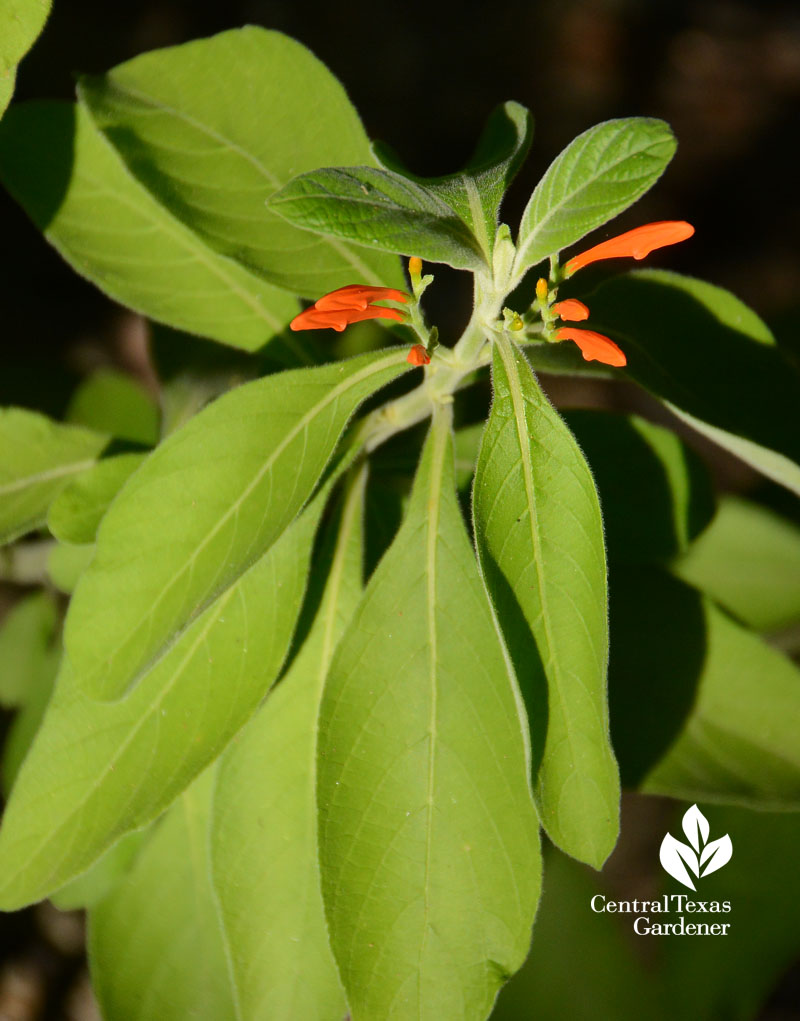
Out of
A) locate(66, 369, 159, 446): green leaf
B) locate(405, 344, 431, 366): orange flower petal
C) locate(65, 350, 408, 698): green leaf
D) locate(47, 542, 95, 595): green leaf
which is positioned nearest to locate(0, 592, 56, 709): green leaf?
locate(47, 542, 95, 595): green leaf

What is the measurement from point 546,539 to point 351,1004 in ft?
2.24

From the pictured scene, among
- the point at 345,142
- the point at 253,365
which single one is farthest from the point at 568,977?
the point at 345,142

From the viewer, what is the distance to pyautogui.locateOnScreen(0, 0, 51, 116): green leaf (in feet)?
3.86

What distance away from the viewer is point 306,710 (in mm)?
1519

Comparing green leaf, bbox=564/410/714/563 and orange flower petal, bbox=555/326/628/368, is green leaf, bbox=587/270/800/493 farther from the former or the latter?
orange flower petal, bbox=555/326/628/368

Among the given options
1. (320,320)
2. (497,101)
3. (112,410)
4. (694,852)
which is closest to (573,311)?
(320,320)

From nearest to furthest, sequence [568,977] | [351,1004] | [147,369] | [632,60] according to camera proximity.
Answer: [351,1004]
[568,977]
[147,369]
[632,60]

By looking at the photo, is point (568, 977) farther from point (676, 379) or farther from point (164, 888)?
point (676, 379)

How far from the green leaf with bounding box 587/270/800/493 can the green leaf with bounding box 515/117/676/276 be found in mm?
442

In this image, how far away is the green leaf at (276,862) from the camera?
1.48 meters

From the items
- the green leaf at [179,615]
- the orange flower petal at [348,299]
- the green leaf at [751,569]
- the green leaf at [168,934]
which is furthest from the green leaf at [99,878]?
the green leaf at [751,569]

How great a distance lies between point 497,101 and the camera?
388 centimetres

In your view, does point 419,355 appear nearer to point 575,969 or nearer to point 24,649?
point 24,649

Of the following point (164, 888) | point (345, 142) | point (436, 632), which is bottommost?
point (164, 888)
